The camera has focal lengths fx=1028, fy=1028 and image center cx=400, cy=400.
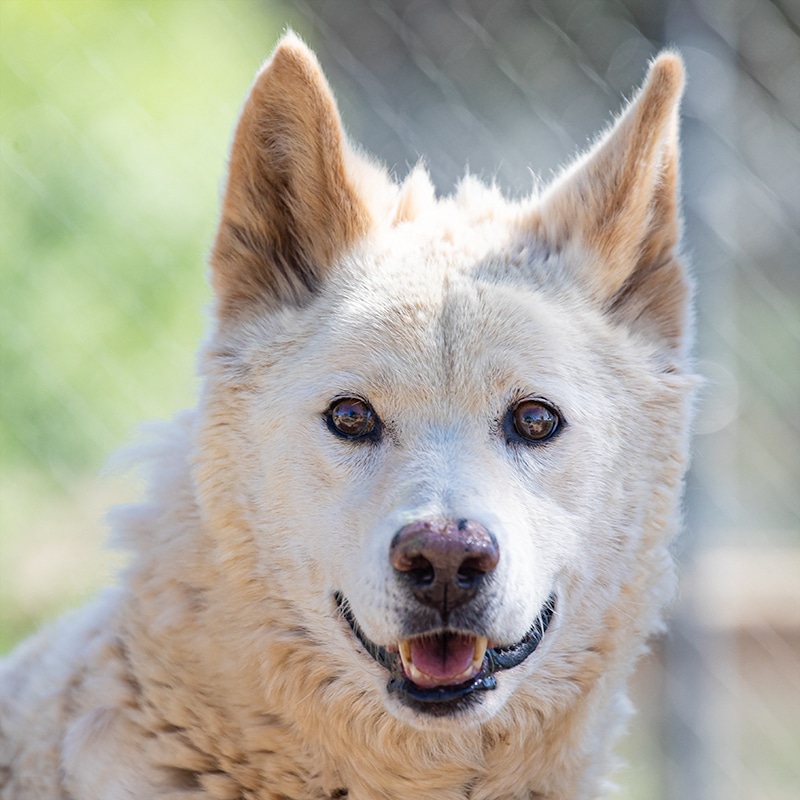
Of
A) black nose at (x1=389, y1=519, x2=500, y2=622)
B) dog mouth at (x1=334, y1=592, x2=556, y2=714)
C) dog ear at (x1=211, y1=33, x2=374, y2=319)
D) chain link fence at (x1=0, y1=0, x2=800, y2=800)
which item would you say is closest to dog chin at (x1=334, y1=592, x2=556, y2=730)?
dog mouth at (x1=334, y1=592, x2=556, y2=714)

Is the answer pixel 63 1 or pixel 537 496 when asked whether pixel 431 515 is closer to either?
pixel 537 496

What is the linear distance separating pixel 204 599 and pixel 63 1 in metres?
3.42

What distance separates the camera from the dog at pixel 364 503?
7.77 ft

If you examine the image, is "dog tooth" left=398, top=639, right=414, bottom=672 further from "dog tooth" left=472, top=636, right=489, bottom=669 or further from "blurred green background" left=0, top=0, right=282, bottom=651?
"blurred green background" left=0, top=0, right=282, bottom=651

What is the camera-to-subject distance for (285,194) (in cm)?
274

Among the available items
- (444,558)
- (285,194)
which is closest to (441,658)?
(444,558)

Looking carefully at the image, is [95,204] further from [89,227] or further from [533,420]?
[533,420]

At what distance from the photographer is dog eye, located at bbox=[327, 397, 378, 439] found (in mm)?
2443

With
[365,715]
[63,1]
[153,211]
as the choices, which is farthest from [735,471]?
[63,1]

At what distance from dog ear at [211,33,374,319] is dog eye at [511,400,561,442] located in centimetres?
68

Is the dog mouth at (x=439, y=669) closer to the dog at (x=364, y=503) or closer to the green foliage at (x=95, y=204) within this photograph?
the dog at (x=364, y=503)

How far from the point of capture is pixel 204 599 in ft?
8.38

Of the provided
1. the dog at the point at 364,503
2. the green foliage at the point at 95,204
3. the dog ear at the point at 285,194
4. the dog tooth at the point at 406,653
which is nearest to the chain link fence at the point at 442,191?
the green foliage at the point at 95,204

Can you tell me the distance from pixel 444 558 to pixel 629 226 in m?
1.21
